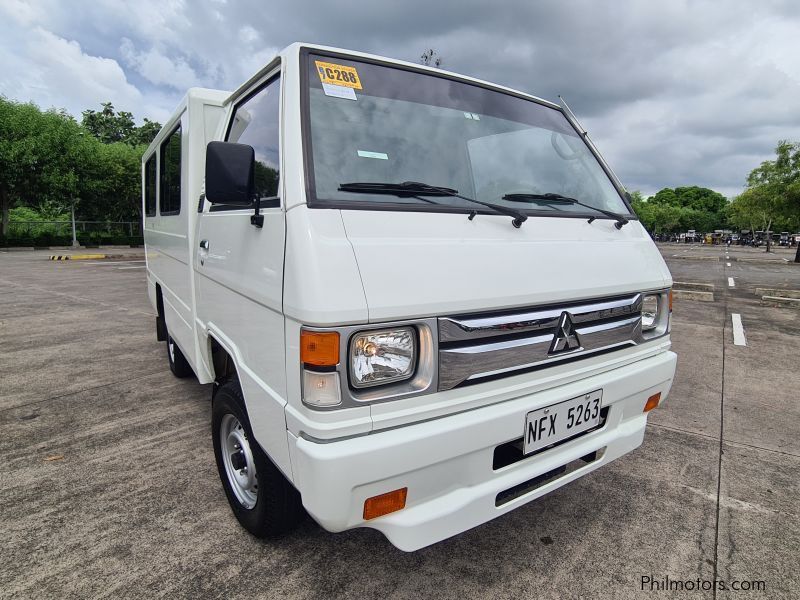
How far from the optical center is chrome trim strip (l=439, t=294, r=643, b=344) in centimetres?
169

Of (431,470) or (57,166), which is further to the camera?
(57,166)

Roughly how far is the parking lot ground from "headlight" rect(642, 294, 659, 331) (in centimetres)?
99

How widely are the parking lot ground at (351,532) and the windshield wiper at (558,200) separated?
152 centimetres

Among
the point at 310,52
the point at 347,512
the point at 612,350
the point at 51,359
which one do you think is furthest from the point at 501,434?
the point at 51,359

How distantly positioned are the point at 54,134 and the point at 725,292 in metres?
28.4

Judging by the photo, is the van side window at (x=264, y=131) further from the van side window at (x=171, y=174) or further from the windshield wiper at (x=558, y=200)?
the windshield wiper at (x=558, y=200)

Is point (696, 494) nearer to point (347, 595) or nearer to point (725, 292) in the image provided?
point (347, 595)

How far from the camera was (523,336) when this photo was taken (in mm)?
1869

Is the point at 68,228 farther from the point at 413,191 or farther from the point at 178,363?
the point at 413,191

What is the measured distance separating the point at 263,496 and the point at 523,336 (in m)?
1.31

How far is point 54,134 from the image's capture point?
23438 millimetres

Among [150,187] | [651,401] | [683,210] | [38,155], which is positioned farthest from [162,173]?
[683,210]

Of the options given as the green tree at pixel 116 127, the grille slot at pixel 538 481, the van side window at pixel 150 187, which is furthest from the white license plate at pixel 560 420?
the green tree at pixel 116 127

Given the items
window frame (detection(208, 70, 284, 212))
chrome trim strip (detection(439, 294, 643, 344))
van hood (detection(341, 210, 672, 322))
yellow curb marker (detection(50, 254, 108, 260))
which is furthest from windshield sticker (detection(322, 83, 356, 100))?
yellow curb marker (detection(50, 254, 108, 260))
